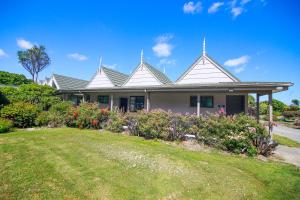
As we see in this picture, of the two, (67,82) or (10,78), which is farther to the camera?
(10,78)

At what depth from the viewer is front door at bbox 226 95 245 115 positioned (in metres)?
14.2

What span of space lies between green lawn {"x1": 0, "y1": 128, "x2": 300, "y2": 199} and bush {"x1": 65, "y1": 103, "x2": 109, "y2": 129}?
5049 mm

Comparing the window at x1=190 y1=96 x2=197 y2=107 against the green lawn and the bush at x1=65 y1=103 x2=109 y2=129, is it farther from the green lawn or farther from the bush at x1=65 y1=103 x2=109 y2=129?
the green lawn

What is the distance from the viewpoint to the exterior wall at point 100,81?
1986cm

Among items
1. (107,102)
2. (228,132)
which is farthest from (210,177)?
(107,102)

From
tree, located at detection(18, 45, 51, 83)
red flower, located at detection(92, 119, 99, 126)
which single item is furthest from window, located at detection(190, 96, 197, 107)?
tree, located at detection(18, 45, 51, 83)

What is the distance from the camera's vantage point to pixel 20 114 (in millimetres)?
11805

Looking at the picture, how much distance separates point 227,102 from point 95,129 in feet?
35.9

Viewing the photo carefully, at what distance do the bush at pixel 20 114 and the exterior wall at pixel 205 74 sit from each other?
42.8 feet

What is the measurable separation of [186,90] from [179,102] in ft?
13.5

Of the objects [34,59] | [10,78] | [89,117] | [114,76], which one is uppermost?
[34,59]

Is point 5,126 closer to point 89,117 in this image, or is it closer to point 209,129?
point 89,117

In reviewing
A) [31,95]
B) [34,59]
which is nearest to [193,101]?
[31,95]

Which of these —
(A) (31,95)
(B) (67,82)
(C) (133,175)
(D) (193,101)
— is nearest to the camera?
(C) (133,175)
